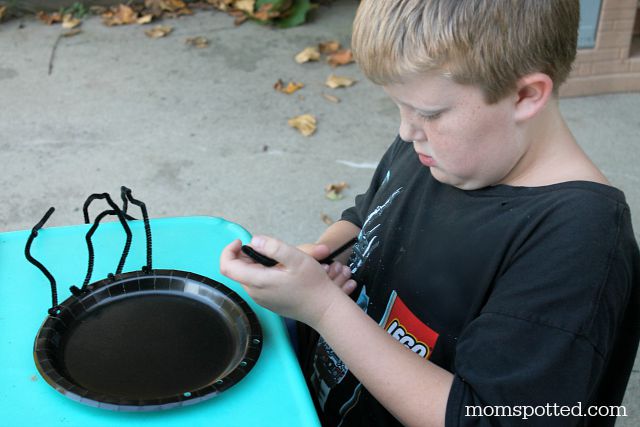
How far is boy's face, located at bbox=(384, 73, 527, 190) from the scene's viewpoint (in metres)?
0.98

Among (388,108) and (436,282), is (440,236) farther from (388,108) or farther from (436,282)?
(388,108)

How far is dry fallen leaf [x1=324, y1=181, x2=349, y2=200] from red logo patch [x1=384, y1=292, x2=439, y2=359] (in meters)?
1.55

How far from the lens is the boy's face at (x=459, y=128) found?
98 cm

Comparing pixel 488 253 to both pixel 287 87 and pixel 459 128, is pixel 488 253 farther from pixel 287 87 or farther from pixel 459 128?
pixel 287 87

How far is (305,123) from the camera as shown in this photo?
3.14 m

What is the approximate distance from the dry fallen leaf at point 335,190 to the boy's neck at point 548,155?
5.49ft

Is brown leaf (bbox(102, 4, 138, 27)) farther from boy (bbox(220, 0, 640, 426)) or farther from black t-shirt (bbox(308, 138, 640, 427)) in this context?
boy (bbox(220, 0, 640, 426))

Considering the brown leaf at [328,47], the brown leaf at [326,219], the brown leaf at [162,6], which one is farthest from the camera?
Answer: the brown leaf at [162,6]

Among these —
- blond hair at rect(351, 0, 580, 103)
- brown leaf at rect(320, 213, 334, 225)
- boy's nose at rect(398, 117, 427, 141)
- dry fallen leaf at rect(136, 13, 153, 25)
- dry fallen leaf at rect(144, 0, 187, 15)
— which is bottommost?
brown leaf at rect(320, 213, 334, 225)

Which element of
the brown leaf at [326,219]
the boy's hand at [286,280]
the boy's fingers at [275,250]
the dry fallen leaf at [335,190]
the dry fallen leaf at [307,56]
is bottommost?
the brown leaf at [326,219]

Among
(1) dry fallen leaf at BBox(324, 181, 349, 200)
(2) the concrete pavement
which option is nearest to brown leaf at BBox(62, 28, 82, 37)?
(2) the concrete pavement

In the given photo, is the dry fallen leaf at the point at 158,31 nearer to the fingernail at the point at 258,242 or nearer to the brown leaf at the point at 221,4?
the brown leaf at the point at 221,4

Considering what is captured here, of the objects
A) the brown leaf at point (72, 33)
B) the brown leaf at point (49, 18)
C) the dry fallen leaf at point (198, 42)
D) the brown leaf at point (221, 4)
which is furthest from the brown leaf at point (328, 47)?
the brown leaf at point (49, 18)

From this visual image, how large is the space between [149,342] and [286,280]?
22cm
